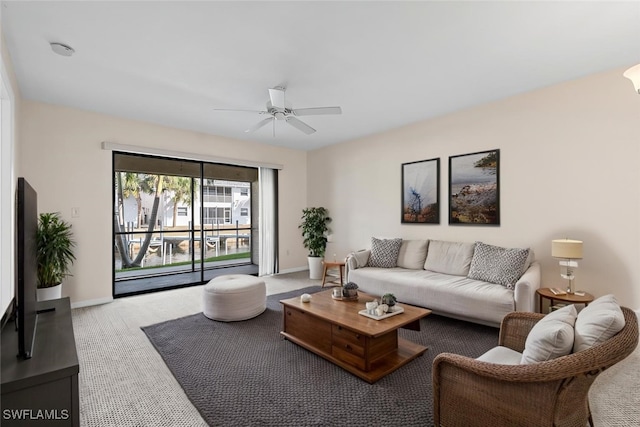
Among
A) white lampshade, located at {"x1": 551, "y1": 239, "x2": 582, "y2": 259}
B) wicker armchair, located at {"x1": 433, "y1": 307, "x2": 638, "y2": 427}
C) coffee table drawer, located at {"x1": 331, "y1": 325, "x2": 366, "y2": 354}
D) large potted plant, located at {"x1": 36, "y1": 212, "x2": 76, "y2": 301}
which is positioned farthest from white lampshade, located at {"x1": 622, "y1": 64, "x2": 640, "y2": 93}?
large potted plant, located at {"x1": 36, "y1": 212, "x2": 76, "y2": 301}

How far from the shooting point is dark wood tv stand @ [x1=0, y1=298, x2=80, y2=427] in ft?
4.24

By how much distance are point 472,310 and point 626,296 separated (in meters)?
1.49

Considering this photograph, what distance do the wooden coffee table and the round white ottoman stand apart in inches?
28.8

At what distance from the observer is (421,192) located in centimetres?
468

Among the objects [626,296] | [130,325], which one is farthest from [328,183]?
[626,296]

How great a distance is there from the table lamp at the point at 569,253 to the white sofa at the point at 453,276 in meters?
0.27

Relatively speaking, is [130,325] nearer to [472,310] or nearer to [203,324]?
[203,324]

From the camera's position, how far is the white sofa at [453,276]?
10.0 feet

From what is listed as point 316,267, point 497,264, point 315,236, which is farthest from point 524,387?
point 315,236

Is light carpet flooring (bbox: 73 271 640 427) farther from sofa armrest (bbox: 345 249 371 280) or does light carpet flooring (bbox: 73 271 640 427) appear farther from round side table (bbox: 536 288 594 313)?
sofa armrest (bbox: 345 249 371 280)

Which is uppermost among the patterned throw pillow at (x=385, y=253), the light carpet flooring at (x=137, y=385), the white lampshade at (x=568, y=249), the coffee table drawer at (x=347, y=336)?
the white lampshade at (x=568, y=249)

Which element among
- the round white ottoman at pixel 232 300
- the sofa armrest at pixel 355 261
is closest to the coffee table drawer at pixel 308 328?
the round white ottoman at pixel 232 300

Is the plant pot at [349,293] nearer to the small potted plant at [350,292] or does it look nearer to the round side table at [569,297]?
the small potted plant at [350,292]

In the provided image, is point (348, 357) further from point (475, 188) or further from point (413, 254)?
point (475, 188)
